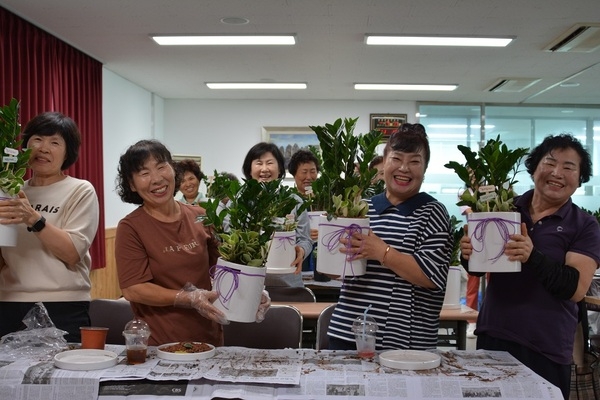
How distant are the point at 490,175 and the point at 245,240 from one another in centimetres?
88

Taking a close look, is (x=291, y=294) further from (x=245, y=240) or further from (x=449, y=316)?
(x=245, y=240)

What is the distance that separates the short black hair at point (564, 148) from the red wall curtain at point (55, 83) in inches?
156

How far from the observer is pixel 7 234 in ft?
7.34

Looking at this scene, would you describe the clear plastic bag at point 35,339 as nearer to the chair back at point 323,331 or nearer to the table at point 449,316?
the chair back at point 323,331

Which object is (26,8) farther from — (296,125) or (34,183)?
(296,125)

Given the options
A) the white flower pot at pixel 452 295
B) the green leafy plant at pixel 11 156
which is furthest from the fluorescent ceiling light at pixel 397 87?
the green leafy plant at pixel 11 156

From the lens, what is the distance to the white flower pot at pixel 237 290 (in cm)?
201

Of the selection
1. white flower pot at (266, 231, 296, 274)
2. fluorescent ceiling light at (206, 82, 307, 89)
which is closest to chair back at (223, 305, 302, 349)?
white flower pot at (266, 231, 296, 274)

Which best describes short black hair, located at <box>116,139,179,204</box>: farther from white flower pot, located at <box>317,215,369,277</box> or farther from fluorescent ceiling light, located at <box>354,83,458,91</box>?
fluorescent ceiling light, located at <box>354,83,458,91</box>

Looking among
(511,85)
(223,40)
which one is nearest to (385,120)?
(511,85)

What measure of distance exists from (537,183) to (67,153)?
1.91 metres

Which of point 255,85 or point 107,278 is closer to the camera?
point 107,278

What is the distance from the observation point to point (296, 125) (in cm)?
988

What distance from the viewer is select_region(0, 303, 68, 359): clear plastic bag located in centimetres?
211
